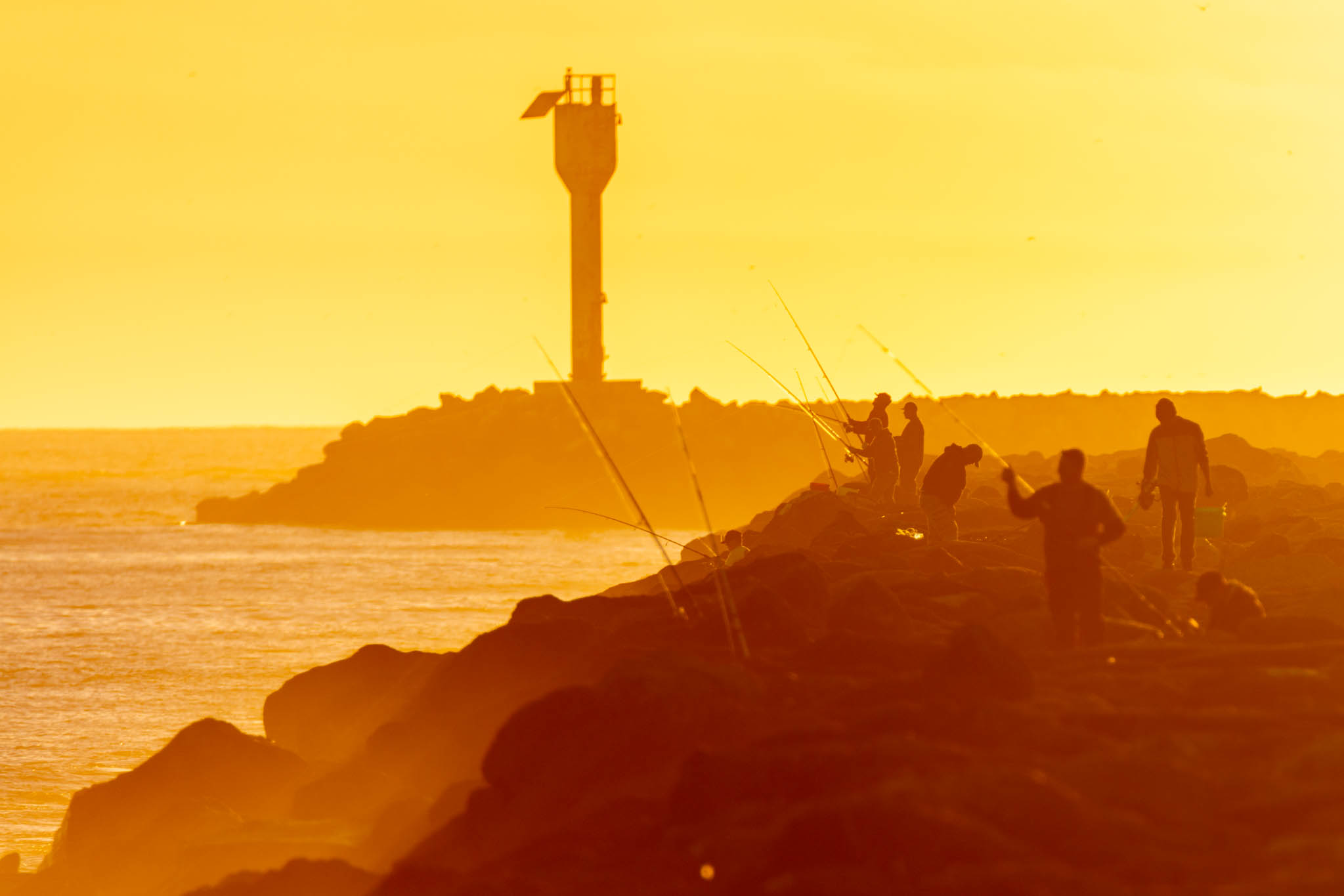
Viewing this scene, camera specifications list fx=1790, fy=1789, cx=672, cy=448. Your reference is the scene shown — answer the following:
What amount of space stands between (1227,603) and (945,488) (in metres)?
3.84

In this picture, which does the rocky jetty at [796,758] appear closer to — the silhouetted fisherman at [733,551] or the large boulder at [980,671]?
the large boulder at [980,671]

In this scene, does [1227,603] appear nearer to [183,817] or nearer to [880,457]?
[183,817]

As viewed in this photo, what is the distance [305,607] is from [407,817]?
23.3 metres

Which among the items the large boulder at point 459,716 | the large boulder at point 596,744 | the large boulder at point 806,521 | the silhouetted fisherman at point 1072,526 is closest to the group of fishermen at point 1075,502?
the silhouetted fisherman at point 1072,526

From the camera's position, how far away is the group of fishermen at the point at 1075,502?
870 centimetres

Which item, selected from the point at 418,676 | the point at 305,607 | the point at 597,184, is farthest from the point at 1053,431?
the point at 418,676

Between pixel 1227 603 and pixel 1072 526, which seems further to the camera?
pixel 1227 603

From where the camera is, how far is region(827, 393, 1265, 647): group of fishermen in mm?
8703

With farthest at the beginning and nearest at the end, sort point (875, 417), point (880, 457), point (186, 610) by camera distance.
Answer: point (186, 610)
point (880, 457)
point (875, 417)

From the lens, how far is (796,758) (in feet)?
22.6

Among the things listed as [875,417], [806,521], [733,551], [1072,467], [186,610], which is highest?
[875,417]

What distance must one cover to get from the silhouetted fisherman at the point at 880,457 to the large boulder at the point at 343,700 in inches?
216

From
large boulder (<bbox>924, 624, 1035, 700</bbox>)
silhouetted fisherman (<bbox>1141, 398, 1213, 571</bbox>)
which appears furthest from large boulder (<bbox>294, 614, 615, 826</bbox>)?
silhouetted fisherman (<bbox>1141, 398, 1213, 571</bbox>)

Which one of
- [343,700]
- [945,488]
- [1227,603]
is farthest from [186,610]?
[1227,603]
